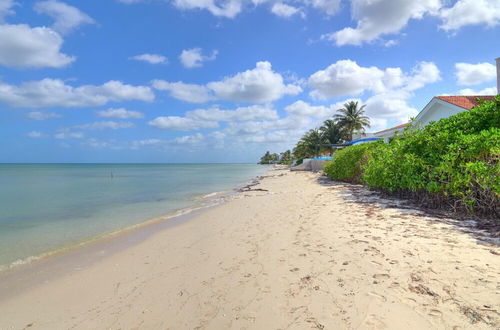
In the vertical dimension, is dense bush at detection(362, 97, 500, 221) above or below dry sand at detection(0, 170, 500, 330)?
above

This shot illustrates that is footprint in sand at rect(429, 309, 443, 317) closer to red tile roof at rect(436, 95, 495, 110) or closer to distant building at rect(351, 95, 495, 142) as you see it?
distant building at rect(351, 95, 495, 142)

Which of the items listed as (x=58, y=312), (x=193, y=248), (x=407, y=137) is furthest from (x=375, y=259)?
(x=407, y=137)

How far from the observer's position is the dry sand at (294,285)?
2.30 metres

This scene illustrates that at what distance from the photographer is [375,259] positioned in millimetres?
3326

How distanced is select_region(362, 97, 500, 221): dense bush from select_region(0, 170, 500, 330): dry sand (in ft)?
3.10

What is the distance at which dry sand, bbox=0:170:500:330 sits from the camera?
7.54ft

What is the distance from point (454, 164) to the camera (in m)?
5.53

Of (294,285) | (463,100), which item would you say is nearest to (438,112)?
(463,100)

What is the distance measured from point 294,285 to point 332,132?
44826 millimetres

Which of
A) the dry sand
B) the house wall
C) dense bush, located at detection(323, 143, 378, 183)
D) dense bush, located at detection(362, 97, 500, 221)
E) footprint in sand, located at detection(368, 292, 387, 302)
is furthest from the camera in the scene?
the house wall

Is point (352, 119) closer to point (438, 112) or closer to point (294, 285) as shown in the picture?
point (438, 112)

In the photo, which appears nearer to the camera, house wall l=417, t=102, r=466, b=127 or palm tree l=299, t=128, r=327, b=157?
house wall l=417, t=102, r=466, b=127

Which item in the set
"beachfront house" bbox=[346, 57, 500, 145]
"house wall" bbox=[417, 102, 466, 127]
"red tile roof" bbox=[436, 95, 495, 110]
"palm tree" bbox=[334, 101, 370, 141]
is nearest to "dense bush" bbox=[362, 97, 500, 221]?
"beachfront house" bbox=[346, 57, 500, 145]

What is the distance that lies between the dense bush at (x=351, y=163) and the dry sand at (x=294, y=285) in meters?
8.18
